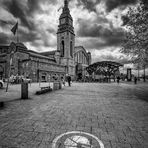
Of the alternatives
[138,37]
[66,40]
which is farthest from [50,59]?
[138,37]

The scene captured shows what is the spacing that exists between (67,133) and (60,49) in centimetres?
6095

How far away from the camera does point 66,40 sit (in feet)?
192

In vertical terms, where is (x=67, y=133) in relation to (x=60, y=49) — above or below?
below

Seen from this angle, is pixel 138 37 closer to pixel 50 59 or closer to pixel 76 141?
pixel 76 141

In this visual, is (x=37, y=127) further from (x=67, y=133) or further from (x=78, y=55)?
(x=78, y=55)

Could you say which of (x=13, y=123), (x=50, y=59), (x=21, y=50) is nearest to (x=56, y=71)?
(x=50, y=59)

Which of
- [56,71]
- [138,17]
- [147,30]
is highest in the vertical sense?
[138,17]

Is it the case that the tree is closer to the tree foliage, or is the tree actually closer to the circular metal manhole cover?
the tree foliage

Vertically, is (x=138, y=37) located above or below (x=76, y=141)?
above

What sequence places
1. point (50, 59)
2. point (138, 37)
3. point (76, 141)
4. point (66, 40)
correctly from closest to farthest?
point (76, 141) < point (138, 37) < point (50, 59) < point (66, 40)

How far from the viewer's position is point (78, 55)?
7231 centimetres

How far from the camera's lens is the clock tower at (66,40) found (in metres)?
57.8

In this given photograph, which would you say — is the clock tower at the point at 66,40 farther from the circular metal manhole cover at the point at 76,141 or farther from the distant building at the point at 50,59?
the circular metal manhole cover at the point at 76,141

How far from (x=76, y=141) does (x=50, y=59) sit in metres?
53.0
